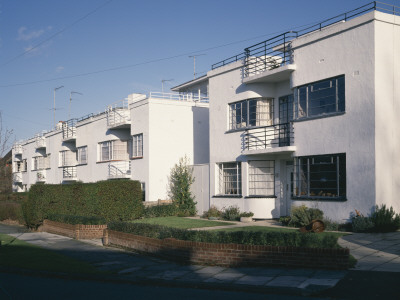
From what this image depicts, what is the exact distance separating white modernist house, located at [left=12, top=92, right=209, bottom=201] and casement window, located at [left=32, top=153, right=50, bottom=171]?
8313mm

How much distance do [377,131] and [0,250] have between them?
13.3 m

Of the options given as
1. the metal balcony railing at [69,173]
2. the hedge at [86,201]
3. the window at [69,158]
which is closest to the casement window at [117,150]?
the metal balcony railing at [69,173]

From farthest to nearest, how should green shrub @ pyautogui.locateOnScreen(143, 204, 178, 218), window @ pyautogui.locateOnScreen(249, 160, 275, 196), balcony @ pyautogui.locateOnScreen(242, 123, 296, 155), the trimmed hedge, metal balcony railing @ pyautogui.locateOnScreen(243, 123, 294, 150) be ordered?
1. green shrub @ pyautogui.locateOnScreen(143, 204, 178, 218)
2. window @ pyautogui.locateOnScreen(249, 160, 275, 196)
3. metal balcony railing @ pyautogui.locateOnScreen(243, 123, 294, 150)
4. balcony @ pyautogui.locateOnScreen(242, 123, 296, 155)
5. the trimmed hedge

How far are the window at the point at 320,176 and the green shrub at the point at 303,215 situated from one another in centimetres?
73

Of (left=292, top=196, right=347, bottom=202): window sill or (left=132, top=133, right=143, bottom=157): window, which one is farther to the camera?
(left=132, top=133, right=143, bottom=157): window

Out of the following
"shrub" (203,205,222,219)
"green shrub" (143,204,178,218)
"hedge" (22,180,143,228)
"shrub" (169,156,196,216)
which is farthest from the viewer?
"shrub" (169,156,196,216)

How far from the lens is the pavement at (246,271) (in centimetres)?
889

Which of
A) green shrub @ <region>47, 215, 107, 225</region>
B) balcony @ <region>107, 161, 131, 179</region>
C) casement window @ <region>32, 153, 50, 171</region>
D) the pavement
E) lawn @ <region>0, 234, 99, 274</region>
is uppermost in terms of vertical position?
casement window @ <region>32, 153, 50, 171</region>

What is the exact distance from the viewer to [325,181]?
17188 millimetres

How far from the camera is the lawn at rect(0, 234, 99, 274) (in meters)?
11.6

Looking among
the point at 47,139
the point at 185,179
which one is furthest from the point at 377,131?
the point at 47,139

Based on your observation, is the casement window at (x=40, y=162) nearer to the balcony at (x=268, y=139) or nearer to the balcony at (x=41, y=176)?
the balcony at (x=41, y=176)

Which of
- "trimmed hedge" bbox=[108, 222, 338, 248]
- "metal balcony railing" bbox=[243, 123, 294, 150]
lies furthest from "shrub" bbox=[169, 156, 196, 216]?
"trimmed hedge" bbox=[108, 222, 338, 248]

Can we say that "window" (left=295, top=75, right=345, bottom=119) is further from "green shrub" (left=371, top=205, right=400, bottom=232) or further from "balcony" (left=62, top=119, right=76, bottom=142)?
"balcony" (left=62, top=119, right=76, bottom=142)
